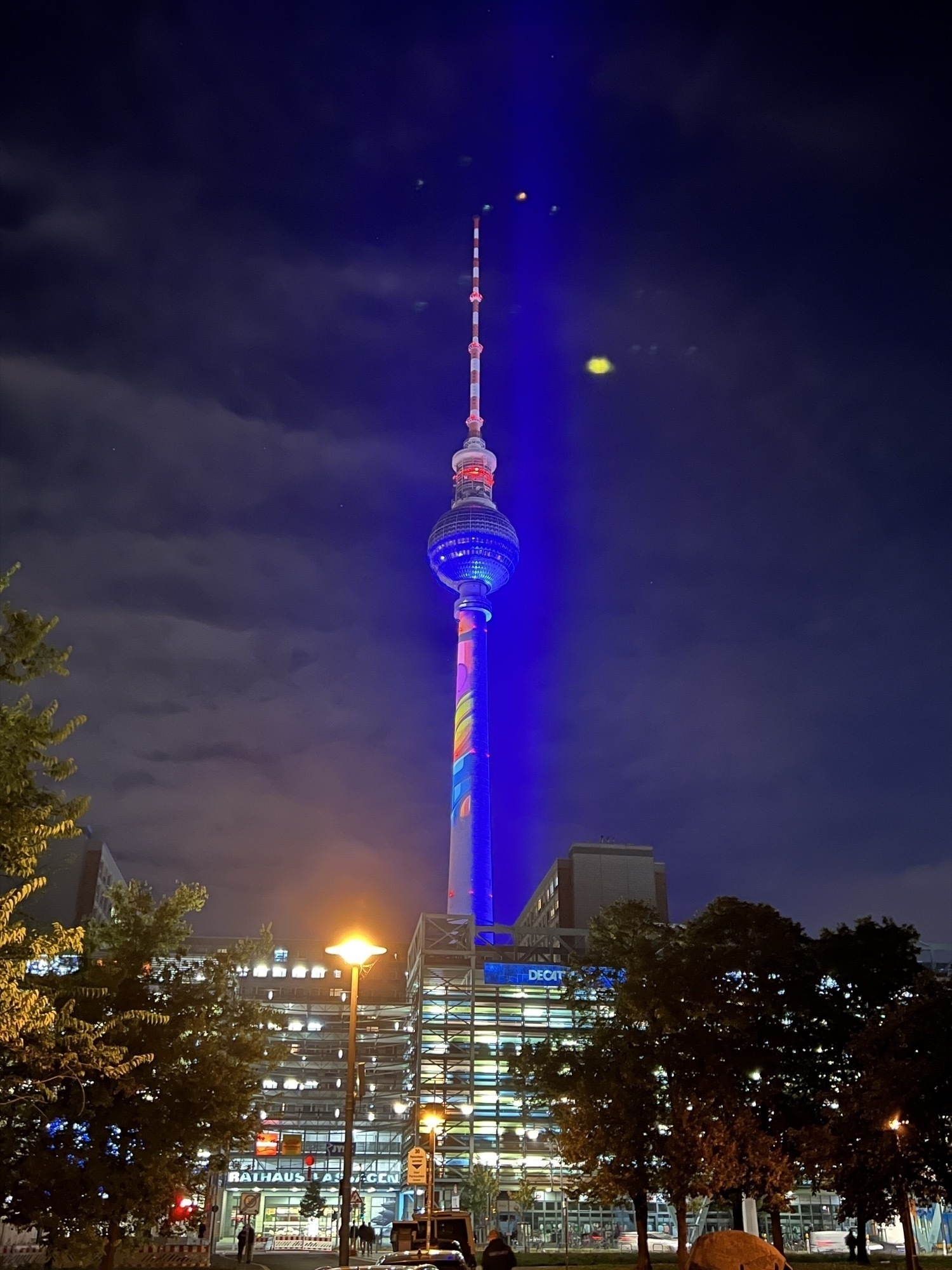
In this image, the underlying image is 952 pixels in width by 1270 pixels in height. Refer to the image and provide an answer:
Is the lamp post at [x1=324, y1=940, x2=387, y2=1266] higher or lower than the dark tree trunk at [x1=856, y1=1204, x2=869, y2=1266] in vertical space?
higher

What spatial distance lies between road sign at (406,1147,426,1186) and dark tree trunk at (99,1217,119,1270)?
7903 mm

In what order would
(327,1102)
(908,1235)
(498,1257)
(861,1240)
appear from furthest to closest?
(327,1102), (861,1240), (908,1235), (498,1257)

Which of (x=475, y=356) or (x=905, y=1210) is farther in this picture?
(x=475, y=356)

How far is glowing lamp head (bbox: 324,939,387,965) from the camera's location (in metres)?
20.5

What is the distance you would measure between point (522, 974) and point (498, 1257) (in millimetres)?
79853

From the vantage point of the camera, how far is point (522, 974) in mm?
103688

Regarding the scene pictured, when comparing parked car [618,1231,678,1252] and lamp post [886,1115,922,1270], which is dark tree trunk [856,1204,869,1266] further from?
parked car [618,1231,678,1252]

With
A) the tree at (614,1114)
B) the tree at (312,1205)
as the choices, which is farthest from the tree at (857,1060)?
the tree at (312,1205)

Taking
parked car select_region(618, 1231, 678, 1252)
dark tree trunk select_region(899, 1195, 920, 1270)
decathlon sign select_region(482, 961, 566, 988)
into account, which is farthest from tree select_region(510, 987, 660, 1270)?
decathlon sign select_region(482, 961, 566, 988)

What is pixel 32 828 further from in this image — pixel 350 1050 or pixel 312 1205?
pixel 312 1205

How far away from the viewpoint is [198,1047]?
95.4 feet

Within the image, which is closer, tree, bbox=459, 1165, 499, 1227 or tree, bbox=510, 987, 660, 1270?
tree, bbox=510, 987, 660, 1270

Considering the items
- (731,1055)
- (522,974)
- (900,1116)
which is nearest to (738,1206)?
(731,1055)

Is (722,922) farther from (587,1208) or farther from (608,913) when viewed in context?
(587,1208)
